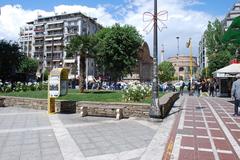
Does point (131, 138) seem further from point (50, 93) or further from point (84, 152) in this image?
point (50, 93)

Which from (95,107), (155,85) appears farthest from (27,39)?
(155,85)

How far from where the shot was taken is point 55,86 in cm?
1528

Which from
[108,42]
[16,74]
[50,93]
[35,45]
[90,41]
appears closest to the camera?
[50,93]

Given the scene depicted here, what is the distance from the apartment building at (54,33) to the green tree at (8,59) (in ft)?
187

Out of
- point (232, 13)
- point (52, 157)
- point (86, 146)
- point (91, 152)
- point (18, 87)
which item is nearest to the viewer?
point (52, 157)

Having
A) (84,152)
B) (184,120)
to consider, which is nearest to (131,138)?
(84,152)

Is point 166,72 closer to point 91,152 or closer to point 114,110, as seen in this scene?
point 114,110

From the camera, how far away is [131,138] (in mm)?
9508

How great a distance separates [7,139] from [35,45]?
10980 cm

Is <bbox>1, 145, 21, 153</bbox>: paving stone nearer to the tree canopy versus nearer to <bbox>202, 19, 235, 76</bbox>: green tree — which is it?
the tree canopy

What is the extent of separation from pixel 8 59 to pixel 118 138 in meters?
32.1

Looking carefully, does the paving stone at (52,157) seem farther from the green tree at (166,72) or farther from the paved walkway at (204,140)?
the green tree at (166,72)

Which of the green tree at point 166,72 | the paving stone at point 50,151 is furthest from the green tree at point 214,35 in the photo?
the paving stone at point 50,151

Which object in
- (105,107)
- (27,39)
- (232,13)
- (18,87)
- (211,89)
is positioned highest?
(232,13)
